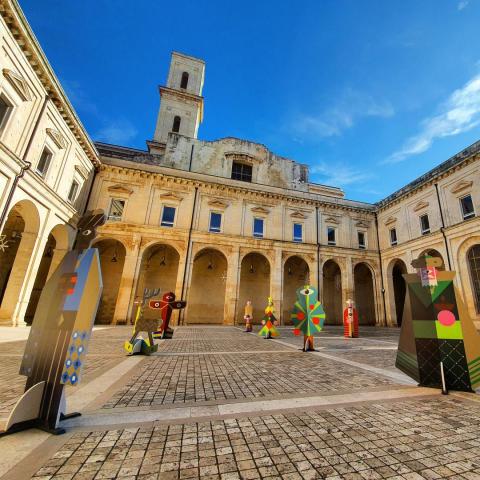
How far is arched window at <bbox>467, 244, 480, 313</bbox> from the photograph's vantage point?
16083 mm

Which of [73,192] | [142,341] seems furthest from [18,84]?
[142,341]

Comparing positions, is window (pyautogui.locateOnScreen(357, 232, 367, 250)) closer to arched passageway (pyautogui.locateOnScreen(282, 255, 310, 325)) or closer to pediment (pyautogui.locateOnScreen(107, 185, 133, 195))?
arched passageway (pyautogui.locateOnScreen(282, 255, 310, 325))

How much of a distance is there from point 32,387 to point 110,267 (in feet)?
63.5

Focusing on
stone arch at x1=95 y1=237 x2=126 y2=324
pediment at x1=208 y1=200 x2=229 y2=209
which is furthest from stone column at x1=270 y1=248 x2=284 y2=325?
stone arch at x1=95 y1=237 x2=126 y2=324

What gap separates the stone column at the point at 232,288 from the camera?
61.5ft

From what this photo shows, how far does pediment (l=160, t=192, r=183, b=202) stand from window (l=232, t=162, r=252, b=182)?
22.9 ft

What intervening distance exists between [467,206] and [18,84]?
2761 centimetres

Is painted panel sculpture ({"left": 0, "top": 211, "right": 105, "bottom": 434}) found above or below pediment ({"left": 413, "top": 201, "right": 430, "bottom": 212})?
below

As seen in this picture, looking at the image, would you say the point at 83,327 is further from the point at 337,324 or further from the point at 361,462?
the point at 337,324

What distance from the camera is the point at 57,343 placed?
102 inches

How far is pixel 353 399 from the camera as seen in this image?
3.59 metres

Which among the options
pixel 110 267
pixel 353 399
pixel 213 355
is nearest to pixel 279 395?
pixel 353 399

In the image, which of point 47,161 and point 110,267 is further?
point 110,267

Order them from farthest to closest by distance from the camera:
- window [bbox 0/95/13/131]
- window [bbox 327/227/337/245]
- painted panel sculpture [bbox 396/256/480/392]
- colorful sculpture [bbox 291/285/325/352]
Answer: window [bbox 327/227/337/245] < window [bbox 0/95/13/131] < colorful sculpture [bbox 291/285/325/352] < painted panel sculpture [bbox 396/256/480/392]
